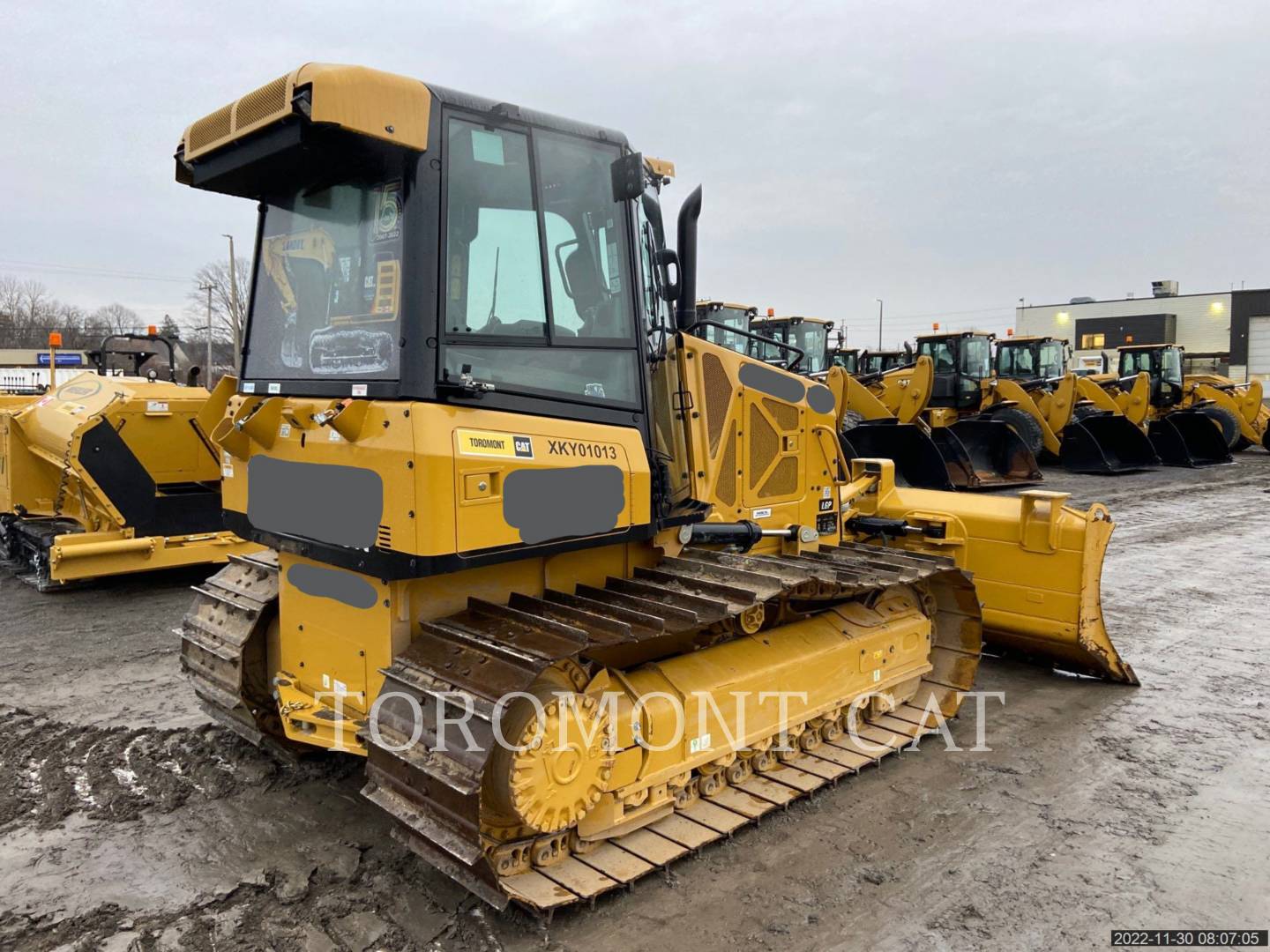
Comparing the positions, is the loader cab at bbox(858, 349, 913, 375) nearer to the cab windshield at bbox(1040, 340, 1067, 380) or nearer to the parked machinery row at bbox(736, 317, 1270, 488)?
the parked machinery row at bbox(736, 317, 1270, 488)

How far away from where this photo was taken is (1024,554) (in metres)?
5.45

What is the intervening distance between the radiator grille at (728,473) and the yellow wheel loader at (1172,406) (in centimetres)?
1783

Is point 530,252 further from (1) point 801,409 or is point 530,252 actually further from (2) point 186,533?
(2) point 186,533

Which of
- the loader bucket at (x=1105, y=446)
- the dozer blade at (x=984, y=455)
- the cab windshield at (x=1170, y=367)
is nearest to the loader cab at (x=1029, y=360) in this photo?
the loader bucket at (x=1105, y=446)

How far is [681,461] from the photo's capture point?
4.08 meters

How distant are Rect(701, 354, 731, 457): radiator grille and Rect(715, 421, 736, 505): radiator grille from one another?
8 centimetres

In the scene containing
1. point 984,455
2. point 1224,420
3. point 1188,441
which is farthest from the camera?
point 1224,420

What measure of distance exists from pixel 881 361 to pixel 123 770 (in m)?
19.0

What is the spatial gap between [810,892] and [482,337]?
2325 millimetres

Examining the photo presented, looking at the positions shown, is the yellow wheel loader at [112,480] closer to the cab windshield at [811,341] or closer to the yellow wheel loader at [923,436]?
the yellow wheel loader at [923,436]

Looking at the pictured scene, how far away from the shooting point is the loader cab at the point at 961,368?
57.3 ft

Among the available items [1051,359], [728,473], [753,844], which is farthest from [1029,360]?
[753,844]

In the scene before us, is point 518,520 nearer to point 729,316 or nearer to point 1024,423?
point 729,316

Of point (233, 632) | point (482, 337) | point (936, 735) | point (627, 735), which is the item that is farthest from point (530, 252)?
point (936, 735)
